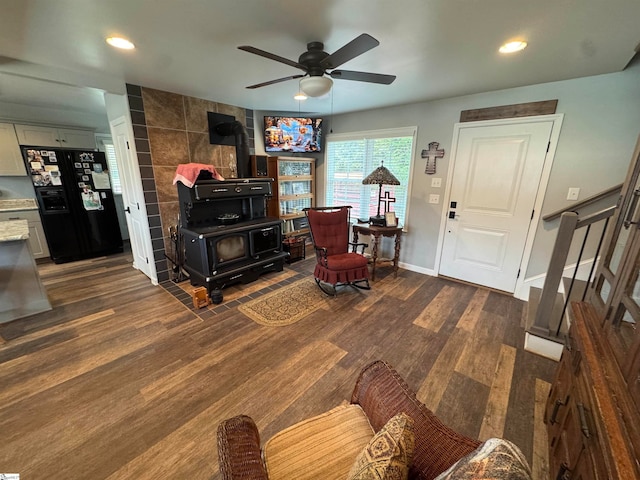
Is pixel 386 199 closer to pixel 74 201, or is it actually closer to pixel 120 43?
pixel 120 43

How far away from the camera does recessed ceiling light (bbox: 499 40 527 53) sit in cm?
181

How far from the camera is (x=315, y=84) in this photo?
1.82m

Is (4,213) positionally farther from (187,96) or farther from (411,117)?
(411,117)

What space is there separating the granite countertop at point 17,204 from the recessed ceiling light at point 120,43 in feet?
12.0

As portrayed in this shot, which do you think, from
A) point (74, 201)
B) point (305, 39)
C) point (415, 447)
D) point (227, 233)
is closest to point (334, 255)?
point (227, 233)

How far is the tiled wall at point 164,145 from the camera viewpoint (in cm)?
300

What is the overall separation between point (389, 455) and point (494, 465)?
250mm

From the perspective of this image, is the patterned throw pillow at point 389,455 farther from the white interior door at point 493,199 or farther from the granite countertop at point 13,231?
the granite countertop at point 13,231

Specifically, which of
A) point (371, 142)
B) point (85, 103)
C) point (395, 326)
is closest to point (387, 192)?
point (371, 142)

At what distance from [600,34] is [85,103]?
18.6 feet

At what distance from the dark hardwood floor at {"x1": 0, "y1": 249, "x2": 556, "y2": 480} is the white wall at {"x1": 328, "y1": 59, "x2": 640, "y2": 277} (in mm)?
1334

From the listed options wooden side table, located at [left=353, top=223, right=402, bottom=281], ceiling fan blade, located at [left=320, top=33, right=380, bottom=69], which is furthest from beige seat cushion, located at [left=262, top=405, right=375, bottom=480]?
wooden side table, located at [left=353, top=223, right=402, bottom=281]

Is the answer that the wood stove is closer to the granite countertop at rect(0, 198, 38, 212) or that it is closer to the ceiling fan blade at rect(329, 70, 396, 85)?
the ceiling fan blade at rect(329, 70, 396, 85)

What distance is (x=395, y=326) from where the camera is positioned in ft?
8.39
